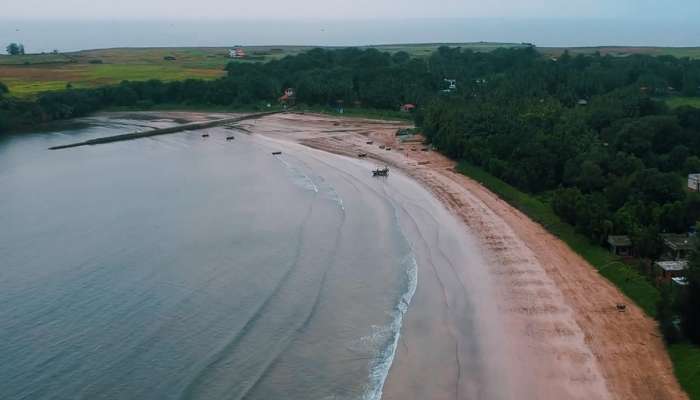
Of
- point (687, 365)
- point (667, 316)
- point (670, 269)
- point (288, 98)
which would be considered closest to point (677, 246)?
point (670, 269)

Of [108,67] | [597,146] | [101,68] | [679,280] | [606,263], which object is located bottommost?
[606,263]

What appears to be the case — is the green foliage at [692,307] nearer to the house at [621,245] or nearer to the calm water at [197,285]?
the house at [621,245]

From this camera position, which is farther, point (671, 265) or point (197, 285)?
point (197, 285)

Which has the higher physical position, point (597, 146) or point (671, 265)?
point (597, 146)

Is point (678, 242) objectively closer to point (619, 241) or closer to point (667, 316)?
point (619, 241)

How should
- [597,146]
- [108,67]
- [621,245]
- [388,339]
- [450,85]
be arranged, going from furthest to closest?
[108,67] → [450,85] → [597,146] → [621,245] → [388,339]

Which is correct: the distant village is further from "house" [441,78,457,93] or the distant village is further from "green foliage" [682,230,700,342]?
"house" [441,78,457,93]

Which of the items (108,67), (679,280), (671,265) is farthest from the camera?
(108,67)

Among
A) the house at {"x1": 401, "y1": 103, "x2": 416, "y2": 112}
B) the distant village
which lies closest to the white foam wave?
the distant village
